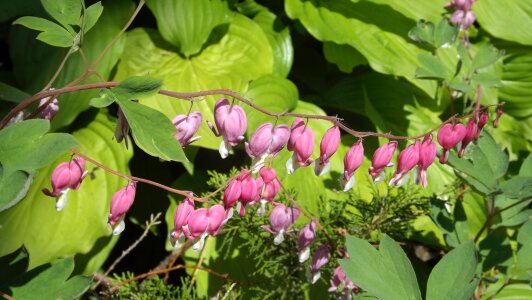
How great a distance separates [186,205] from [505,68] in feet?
5.59

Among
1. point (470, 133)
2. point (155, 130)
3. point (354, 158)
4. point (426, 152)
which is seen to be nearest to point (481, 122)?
point (470, 133)

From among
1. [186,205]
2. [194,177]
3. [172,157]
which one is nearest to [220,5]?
[194,177]

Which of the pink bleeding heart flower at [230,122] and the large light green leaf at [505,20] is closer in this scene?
the pink bleeding heart flower at [230,122]

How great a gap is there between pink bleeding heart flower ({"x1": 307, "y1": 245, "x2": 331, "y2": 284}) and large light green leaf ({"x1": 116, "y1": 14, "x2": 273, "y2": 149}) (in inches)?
26.2

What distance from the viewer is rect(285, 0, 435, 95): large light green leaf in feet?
6.89

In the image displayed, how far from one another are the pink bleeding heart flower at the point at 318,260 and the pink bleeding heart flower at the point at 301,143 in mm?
306

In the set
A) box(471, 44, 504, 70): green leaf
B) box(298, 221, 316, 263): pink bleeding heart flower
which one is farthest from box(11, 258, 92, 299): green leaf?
box(471, 44, 504, 70): green leaf

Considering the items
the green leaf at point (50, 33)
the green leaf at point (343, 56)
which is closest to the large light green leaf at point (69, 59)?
the green leaf at point (343, 56)

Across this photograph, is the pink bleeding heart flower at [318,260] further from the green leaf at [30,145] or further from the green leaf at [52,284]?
the green leaf at [30,145]

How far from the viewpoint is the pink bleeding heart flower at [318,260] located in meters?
1.35

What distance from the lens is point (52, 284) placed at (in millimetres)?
1017

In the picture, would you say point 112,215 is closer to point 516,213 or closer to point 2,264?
point 2,264

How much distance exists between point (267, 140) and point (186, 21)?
3.45 ft

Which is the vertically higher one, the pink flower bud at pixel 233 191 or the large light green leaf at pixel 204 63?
the pink flower bud at pixel 233 191
